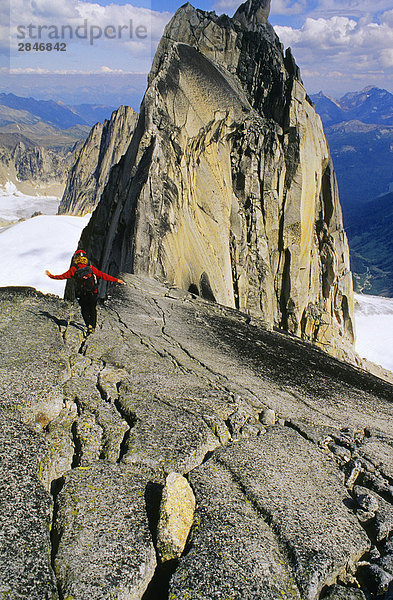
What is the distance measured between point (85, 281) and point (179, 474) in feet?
20.6

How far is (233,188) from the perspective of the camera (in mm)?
31984

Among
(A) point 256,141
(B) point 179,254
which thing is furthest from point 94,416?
(A) point 256,141

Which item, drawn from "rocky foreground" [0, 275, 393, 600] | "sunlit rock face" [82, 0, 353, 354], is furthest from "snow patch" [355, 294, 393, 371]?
"rocky foreground" [0, 275, 393, 600]

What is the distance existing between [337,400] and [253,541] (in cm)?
582

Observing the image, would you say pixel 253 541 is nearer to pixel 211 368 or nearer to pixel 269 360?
pixel 211 368

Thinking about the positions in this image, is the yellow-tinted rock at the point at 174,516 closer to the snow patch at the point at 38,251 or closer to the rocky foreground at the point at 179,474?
the rocky foreground at the point at 179,474

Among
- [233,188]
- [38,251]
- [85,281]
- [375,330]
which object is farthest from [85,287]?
[375,330]

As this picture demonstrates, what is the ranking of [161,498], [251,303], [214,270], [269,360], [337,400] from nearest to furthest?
[161,498] → [337,400] → [269,360] → [214,270] → [251,303]

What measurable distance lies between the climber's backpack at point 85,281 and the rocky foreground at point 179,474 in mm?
1091

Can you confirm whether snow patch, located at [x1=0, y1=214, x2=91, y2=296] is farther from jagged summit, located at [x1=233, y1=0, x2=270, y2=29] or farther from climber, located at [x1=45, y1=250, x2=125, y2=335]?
climber, located at [x1=45, y1=250, x2=125, y2=335]

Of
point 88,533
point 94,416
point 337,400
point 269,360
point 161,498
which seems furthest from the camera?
point 269,360

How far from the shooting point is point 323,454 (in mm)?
7492

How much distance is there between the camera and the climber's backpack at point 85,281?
10.8 metres

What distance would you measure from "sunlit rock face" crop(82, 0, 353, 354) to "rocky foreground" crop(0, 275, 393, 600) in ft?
31.4
